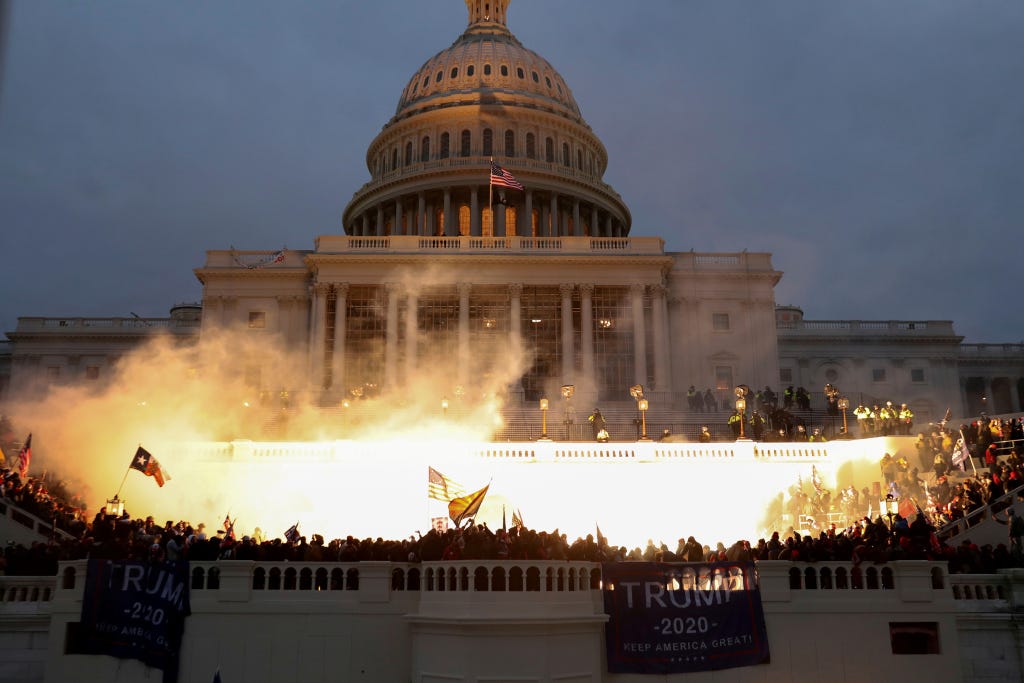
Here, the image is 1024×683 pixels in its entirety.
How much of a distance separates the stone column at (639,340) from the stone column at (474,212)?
21.2 meters

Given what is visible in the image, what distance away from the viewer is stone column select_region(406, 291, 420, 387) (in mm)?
55750

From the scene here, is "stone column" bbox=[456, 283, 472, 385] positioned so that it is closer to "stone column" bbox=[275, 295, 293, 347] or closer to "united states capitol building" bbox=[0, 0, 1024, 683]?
"united states capitol building" bbox=[0, 0, 1024, 683]

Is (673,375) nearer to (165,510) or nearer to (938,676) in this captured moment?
(165,510)

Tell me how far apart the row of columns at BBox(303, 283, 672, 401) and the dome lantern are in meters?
50.4

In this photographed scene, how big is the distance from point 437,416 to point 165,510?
1676 cm

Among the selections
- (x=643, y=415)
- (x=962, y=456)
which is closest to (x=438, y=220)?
(x=643, y=415)

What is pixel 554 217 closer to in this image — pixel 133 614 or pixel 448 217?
pixel 448 217

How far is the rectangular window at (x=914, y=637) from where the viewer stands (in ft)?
66.5

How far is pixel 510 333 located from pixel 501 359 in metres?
1.64

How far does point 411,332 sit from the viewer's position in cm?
5641

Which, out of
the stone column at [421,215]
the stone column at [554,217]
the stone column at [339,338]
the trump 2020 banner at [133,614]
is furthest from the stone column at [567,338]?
the trump 2020 banner at [133,614]

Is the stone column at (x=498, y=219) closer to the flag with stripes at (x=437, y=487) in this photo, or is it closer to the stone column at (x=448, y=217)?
the stone column at (x=448, y=217)

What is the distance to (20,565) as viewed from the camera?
823 inches

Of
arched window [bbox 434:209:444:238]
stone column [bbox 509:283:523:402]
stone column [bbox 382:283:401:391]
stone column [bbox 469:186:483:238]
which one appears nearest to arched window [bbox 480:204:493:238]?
stone column [bbox 469:186:483:238]
